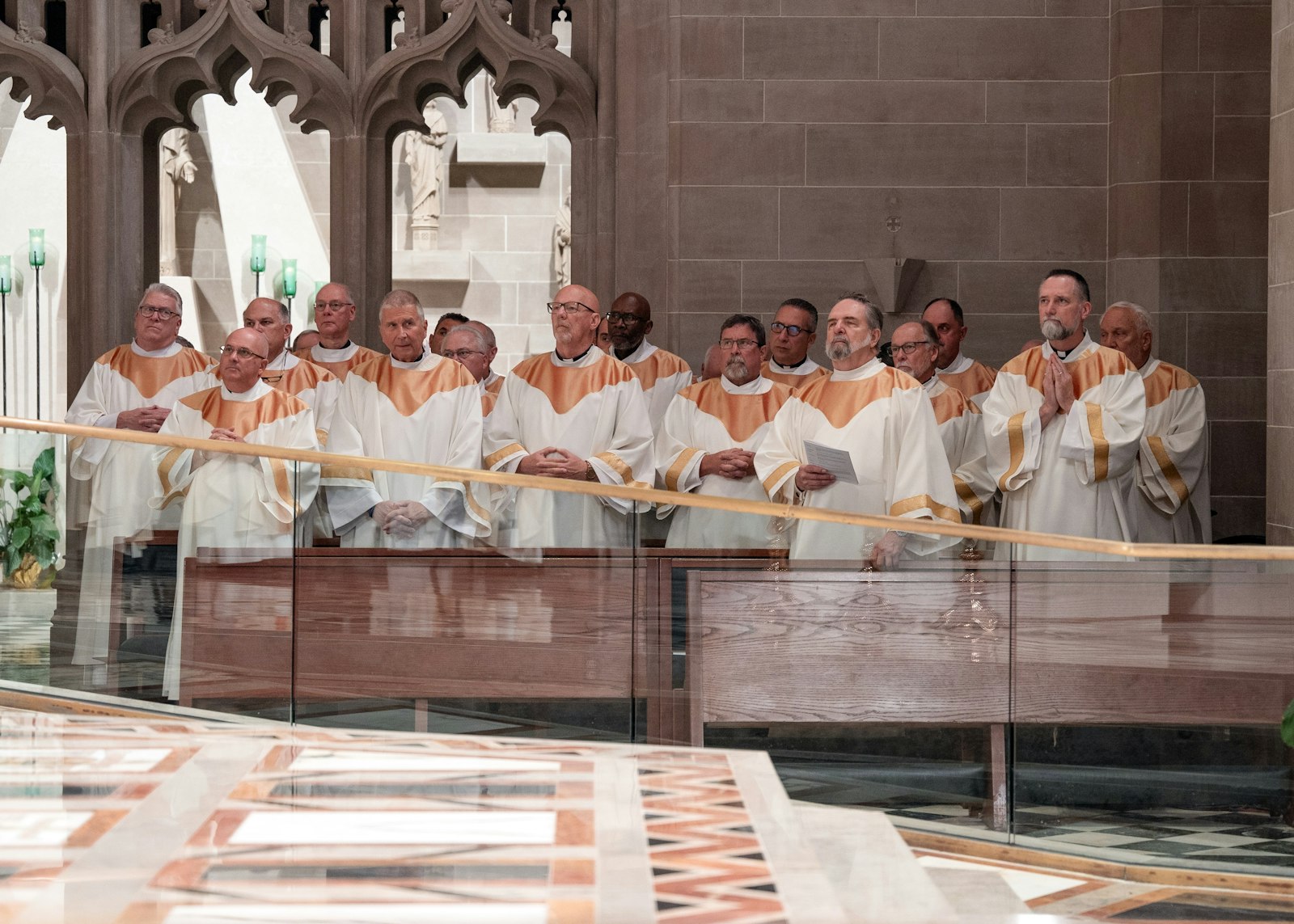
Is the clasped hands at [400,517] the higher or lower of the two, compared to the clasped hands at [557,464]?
lower

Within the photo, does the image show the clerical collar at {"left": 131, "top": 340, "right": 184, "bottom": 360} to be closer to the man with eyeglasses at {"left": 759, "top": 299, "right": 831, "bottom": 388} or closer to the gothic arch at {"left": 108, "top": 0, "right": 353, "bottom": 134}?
the gothic arch at {"left": 108, "top": 0, "right": 353, "bottom": 134}

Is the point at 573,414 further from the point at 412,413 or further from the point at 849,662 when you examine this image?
the point at 849,662

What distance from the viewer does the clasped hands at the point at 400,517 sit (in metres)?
6.27

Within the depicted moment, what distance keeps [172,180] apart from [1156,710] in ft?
45.6

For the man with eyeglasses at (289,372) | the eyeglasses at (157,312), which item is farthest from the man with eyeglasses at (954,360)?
the eyeglasses at (157,312)

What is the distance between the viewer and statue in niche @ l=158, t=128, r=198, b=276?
17203 millimetres

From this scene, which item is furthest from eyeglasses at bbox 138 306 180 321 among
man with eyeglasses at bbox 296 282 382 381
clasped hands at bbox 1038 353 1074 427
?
clasped hands at bbox 1038 353 1074 427

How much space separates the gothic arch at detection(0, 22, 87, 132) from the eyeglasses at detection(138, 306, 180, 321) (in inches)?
106

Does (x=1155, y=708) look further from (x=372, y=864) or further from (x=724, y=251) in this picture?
(x=724, y=251)

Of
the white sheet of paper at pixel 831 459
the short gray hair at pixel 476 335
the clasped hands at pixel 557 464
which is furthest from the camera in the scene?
the short gray hair at pixel 476 335

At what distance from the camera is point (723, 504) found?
19.5 ft

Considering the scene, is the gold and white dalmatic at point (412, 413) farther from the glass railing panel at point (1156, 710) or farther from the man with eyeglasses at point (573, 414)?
the glass railing panel at point (1156, 710)

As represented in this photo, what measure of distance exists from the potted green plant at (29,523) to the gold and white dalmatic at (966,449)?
362 centimetres

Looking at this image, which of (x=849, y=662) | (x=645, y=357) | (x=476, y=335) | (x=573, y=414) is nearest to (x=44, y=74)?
(x=476, y=335)
